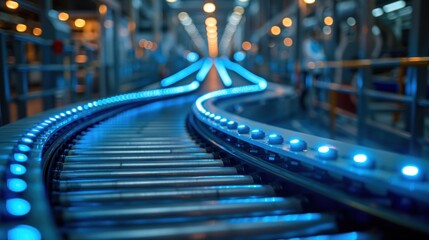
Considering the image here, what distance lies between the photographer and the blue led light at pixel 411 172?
57.1 inches

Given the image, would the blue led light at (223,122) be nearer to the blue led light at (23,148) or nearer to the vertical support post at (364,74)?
the blue led light at (23,148)

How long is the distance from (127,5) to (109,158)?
11.7 metres

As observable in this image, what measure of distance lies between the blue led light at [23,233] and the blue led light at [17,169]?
0.63 m

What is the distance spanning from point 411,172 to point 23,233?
114 cm

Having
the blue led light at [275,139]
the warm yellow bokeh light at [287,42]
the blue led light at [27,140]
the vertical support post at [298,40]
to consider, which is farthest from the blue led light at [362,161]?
the warm yellow bokeh light at [287,42]

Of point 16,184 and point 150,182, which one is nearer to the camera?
point 16,184

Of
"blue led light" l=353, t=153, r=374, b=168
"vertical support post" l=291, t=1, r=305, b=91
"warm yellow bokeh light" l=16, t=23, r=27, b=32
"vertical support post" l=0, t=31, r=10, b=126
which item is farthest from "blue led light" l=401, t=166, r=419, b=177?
"vertical support post" l=291, t=1, r=305, b=91

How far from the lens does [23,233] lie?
1.14 metres

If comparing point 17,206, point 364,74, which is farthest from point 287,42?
point 17,206

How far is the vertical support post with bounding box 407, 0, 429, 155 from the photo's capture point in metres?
3.87

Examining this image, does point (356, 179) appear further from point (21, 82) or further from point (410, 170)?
point (21, 82)

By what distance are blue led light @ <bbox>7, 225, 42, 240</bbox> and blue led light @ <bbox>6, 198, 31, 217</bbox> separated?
0.36 ft

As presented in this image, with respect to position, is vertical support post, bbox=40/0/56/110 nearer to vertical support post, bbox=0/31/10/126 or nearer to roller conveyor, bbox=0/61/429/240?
vertical support post, bbox=0/31/10/126

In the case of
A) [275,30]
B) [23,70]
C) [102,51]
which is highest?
[275,30]
